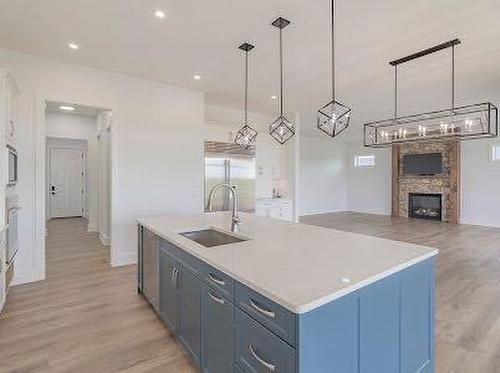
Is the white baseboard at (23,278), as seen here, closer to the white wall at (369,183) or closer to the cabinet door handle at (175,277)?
the cabinet door handle at (175,277)

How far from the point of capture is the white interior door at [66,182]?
8805 millimetres

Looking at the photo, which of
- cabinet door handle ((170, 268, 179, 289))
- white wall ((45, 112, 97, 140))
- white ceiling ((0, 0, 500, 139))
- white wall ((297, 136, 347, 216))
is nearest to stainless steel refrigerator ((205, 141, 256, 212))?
white ceiling ((0, 0, 500, 139))

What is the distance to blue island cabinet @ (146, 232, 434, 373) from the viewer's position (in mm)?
1149

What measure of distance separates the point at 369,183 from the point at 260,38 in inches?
354

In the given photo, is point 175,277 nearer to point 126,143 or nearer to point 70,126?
point 126,143

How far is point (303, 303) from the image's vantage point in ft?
3.58

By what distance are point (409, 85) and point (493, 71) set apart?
110cm

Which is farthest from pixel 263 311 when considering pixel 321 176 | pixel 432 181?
pixel 321 176

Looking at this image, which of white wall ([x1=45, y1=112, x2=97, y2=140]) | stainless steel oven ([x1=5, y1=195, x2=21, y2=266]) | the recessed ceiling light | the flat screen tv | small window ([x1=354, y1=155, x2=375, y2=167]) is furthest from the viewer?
small window ([x1=354, y1=155, x2=375, y2=167])

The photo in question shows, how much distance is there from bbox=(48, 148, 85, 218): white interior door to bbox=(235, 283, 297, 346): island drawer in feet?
31.3

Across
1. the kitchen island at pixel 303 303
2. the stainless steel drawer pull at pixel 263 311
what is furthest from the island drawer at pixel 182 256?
the stainless steel drawer pull at pixel 263 311

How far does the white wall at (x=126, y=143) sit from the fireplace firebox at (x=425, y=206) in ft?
25.2

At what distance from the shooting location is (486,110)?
326 cm

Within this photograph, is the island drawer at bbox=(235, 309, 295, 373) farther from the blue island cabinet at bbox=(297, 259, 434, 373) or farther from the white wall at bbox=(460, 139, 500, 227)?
the white wall at bbox=(460, 139, 500, 227)
